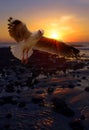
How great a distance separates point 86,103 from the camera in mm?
31953

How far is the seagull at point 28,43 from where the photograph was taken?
46.7 feet

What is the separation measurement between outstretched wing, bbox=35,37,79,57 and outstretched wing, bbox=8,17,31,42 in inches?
86.7

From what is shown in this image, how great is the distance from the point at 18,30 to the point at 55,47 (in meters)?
3.78

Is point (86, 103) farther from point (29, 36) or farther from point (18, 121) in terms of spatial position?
point (29, 36)

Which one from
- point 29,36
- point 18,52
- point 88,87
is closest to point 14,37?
point 29,36

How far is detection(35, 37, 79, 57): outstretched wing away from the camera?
16970 mm

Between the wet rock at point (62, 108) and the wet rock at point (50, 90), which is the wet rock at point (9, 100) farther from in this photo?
the wet rock at point (50, 90)

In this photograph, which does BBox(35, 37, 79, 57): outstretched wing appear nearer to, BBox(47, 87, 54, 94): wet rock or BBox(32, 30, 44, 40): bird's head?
BBox(32, 30, 44, 40): bird's head

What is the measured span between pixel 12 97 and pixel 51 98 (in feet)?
14.3

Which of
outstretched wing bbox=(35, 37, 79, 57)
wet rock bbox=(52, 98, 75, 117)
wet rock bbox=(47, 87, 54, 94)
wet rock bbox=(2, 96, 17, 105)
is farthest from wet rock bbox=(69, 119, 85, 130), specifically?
outstretched wing bbox=(35, 37, 79, 57)

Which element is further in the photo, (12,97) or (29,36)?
(12,97)

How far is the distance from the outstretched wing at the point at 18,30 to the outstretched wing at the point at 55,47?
86.7 inches

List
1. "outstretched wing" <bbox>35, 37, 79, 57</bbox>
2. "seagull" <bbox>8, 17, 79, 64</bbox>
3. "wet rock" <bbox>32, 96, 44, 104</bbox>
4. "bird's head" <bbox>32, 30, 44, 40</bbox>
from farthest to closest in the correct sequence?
"wet rock" <bbox>32, 96, 44, 104</bbox> → "outstretched wing" <bbox>35, 37, 79, 57</bbox> → "bird's head" <bbox>32, 30, 44, 40</bbox> → "seagull" <bbox>8, 17, 79, 64</bbox>

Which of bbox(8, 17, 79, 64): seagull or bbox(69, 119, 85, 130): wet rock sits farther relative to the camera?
bbox(69, 119, 85, 130): wet rock
